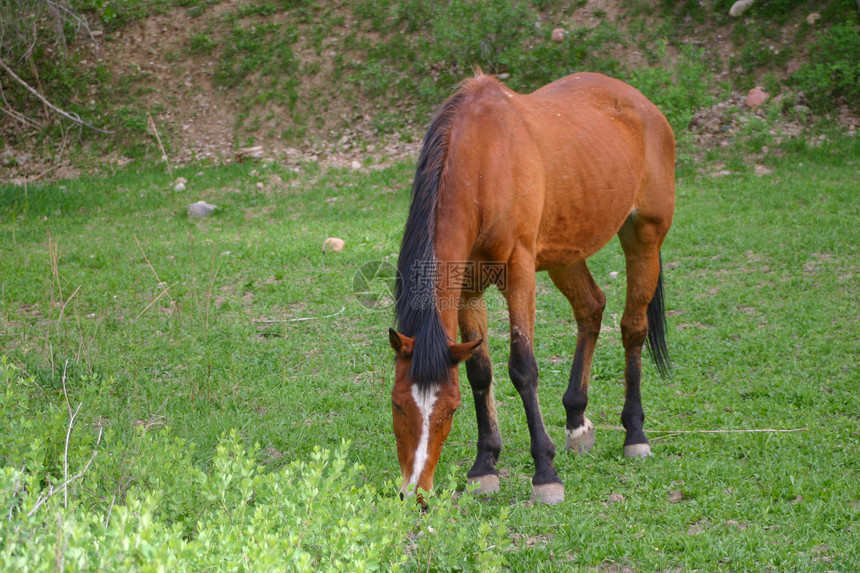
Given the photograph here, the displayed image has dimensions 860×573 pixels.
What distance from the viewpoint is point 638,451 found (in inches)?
179

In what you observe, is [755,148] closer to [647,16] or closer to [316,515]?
[647,16]

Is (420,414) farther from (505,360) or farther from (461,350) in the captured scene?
(505,360)

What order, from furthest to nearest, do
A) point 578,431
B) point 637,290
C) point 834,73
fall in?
point 834,73 → point 637,290 → point 578,431

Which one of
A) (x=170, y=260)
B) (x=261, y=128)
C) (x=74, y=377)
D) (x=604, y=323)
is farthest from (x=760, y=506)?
(x=261, y=128)

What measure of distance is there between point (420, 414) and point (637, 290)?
2.34 meters

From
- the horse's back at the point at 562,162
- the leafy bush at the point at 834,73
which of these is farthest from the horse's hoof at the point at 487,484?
the leafy bush at the point at 834,73

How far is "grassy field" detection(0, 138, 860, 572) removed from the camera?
140 inches

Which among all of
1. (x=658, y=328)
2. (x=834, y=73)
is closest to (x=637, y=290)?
(x=658, y=328)

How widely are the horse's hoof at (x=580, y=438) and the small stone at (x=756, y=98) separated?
28.5 ft

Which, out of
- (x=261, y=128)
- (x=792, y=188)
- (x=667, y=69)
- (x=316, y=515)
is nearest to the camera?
(x=316, y=515)

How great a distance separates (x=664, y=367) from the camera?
5457 millimetres

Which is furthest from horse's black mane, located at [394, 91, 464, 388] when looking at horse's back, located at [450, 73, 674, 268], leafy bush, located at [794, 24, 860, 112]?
leafy bush, located at [794, 24, 860, 112]

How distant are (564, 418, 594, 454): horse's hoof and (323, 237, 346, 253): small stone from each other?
467cm

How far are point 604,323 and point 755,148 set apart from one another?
5632mm
